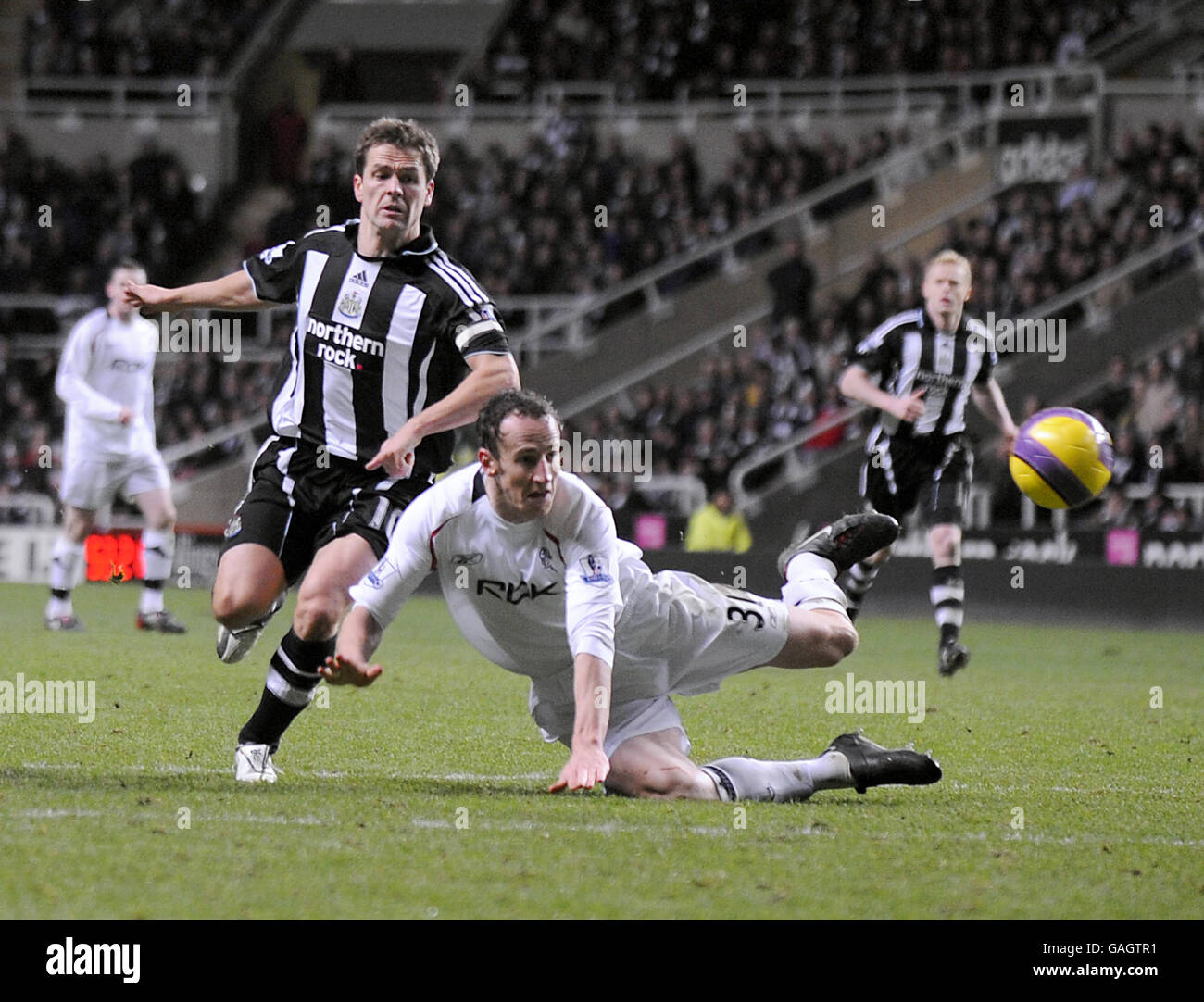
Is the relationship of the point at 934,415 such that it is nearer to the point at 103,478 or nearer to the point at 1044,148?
the point at 103,478

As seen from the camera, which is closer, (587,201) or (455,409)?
(455,409)

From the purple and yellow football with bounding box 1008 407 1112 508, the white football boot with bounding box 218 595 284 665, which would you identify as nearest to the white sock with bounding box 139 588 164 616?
the white football boot with bounding box 218 595 284 665

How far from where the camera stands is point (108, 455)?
13.0 m

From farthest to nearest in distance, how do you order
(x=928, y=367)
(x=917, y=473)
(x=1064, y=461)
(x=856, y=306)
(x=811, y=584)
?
(x=856, y=306), (x=928, y=367), (x=917, y=473), (x=1064, y=461), (x=811, y=584)

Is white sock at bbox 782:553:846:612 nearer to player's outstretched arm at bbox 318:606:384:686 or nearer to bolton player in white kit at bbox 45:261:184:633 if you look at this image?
player's outstretched arm at bbox 318:606:384:686

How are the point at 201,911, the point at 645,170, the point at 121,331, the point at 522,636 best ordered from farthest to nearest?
the point at 645,170 < the point at 121,331 < the point at 522,636 < the point at 201,911

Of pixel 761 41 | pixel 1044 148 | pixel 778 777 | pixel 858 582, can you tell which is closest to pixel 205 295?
pixel 778 777

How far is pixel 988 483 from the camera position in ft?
59.0

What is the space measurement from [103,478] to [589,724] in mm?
8536

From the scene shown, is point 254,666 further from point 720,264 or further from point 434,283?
point 720,264

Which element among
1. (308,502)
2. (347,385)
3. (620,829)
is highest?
(347,385)

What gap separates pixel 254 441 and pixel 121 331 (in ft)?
28.2

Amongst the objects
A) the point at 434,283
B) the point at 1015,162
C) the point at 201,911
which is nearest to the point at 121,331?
the point at 434,283

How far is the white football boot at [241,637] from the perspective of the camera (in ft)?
22.0
